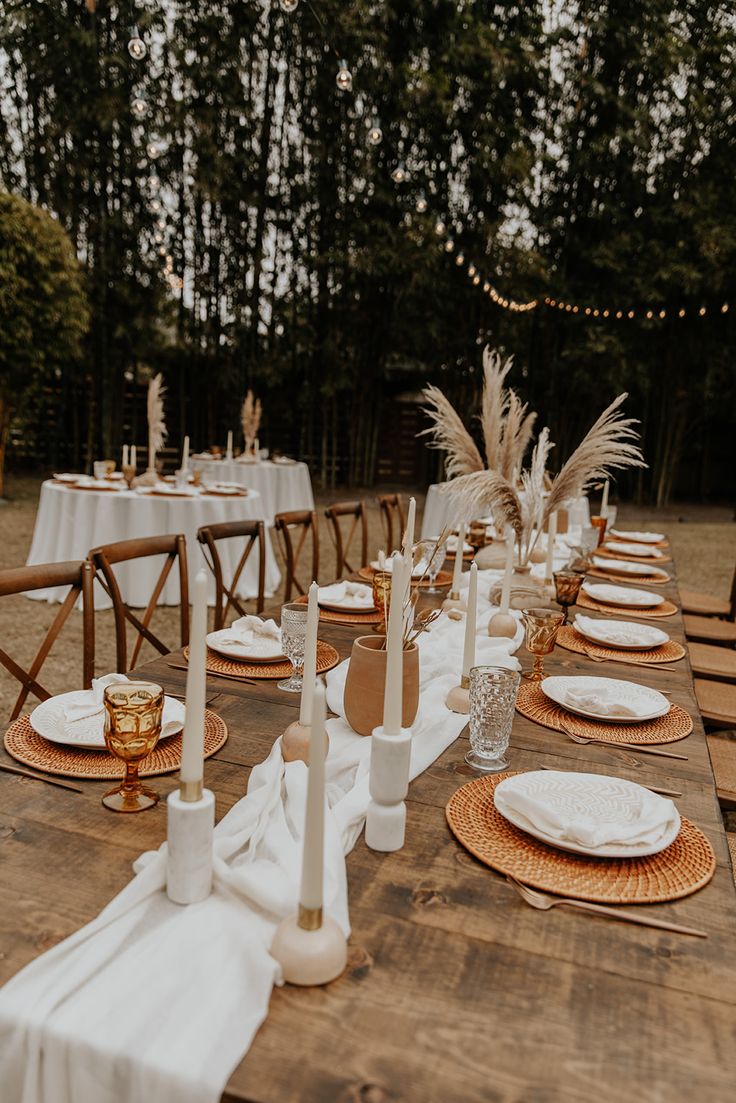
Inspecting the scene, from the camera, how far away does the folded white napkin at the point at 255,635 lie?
1.53 meters

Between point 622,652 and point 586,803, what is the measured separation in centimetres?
88

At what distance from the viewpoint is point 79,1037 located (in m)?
0.55

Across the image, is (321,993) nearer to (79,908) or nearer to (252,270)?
(79,908)

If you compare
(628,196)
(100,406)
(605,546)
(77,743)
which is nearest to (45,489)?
(605,546)

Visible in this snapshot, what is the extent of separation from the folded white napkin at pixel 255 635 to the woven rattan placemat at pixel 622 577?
1.41m

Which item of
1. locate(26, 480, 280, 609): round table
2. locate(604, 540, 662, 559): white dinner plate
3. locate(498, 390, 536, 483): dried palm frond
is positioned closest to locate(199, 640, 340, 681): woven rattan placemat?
locate(498, 390, 536, 483): dried palm frond

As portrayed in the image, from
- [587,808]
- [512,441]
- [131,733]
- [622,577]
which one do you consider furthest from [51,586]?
[622,577]

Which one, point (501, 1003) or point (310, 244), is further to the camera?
point (310, 244)

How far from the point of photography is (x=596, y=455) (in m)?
2.15

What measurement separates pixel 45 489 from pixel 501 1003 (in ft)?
14.9

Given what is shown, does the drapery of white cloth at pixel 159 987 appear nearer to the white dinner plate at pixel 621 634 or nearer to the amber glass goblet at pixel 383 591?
the amber glass goblet at pixel 383 591

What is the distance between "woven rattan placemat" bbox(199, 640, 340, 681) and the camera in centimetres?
142

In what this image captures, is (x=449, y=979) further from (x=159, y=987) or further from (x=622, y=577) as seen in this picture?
(x=622, y=577)

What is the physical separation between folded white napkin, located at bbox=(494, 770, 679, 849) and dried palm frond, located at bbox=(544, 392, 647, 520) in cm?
127
